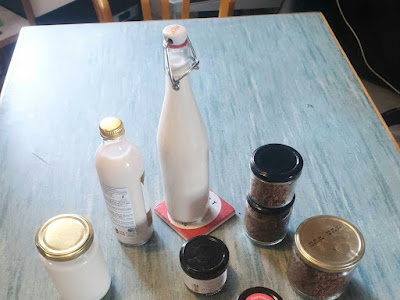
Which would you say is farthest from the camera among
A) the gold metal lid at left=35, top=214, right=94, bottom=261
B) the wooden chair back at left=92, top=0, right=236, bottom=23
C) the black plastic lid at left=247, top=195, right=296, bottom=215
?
the wooden chair back at left=92, top=0, right=236, bottom=23

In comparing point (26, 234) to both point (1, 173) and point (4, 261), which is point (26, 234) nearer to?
point (4, 261)

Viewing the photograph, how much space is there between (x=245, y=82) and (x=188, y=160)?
17.2 inches

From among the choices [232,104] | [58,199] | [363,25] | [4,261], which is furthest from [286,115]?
[363,25]

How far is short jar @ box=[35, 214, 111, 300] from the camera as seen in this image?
0.48m

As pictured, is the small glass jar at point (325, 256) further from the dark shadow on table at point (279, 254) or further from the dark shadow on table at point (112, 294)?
the dark shadow on table at point (112, 294)

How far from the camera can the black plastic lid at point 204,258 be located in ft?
1.74

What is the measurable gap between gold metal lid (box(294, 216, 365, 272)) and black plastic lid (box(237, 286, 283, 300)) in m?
0.06

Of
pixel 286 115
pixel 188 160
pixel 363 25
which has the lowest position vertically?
pixel 363 25

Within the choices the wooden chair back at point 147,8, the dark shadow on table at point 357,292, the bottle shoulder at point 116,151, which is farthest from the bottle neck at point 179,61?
the wooden chair back at point 147,8

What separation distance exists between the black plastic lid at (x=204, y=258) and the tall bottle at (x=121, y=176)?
3.6 inches

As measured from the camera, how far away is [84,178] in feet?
2.43

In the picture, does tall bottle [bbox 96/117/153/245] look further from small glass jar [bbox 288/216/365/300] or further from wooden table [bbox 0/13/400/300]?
small glass jar [bbox 288/216/365/300]

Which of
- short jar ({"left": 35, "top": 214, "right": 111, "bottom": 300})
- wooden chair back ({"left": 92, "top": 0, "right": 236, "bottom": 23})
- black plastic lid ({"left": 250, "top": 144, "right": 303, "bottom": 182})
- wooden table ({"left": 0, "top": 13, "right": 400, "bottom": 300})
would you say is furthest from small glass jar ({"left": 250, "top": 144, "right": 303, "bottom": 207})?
wooden chair back ({"left": 92, "top": 0, "right": 236, "bottom": 23})

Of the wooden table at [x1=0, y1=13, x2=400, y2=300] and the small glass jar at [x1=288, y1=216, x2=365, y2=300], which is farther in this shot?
the wooden table at [x1=0, y1=13, x2=400, y2=300]
